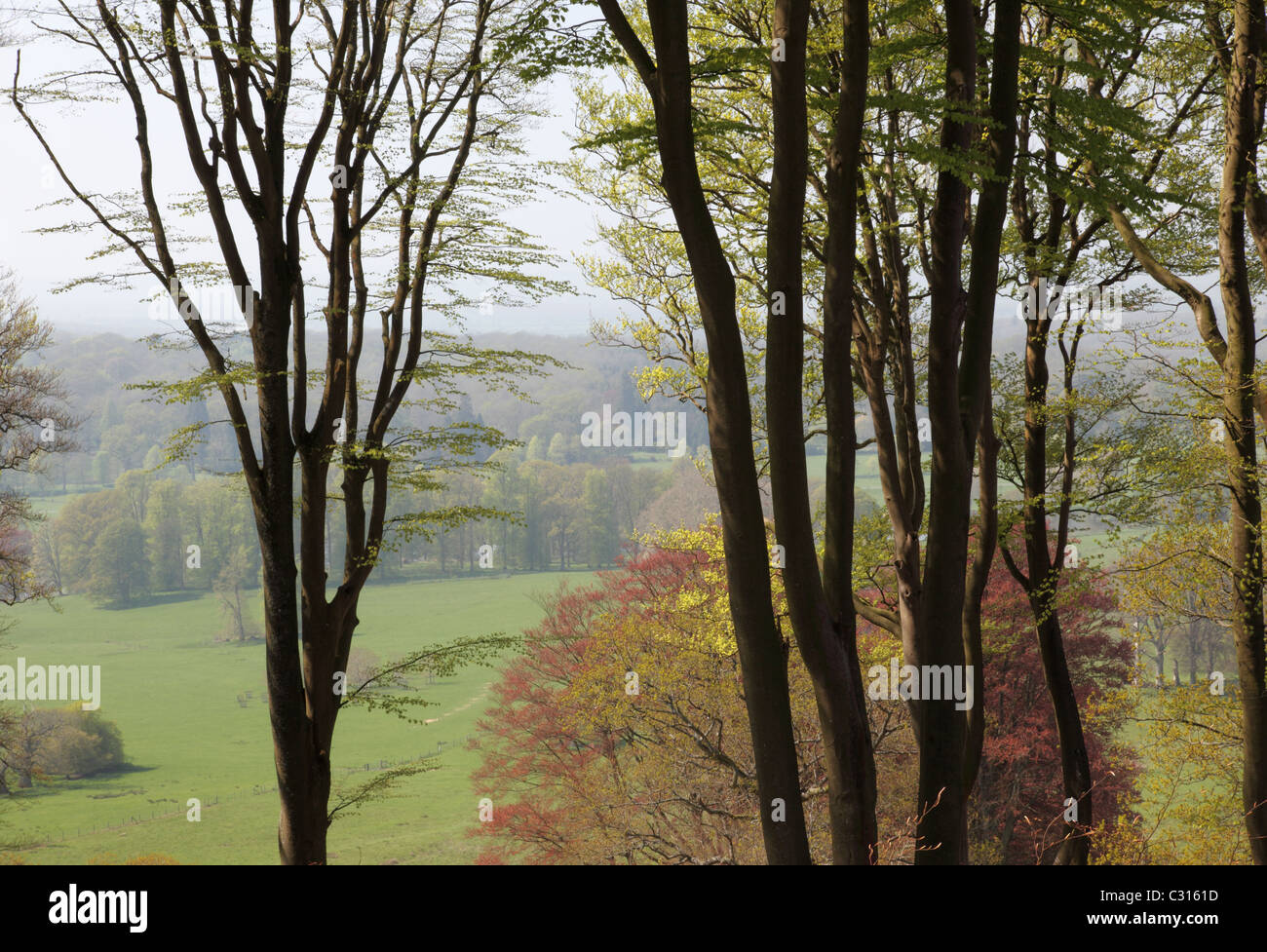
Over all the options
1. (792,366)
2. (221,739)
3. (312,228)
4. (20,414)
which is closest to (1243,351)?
(792,366)

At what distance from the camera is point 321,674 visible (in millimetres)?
7578

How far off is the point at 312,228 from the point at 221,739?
31.6 m

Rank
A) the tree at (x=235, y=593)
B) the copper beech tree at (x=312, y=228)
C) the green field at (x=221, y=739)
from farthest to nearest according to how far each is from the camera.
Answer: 1. the tree at (x=235, y=593)
2. the green field at (x=221, y=739)
3. the copper beech tree at (x=312, y=228)

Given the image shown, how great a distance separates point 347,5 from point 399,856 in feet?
74.2

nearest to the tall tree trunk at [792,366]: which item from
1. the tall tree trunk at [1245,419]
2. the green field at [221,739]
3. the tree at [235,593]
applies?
the tall tree trunk at [1245,419]

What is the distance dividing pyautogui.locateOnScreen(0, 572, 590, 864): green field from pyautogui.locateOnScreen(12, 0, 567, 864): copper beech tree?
14.6 metres

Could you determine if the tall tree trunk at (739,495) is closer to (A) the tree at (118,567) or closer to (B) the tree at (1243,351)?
(B) the tree at (1243,351)

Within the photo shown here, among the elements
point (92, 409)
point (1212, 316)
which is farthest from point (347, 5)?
point (92, 409)

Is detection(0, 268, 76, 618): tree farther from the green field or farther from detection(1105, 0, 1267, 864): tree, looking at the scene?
detection(1105, 0, 1267, 864): tree

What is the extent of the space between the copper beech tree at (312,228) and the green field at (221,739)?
14586 mm

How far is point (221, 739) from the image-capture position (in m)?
34.6

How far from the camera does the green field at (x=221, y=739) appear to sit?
1040 inches

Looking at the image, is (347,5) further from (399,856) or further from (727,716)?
(399,856)

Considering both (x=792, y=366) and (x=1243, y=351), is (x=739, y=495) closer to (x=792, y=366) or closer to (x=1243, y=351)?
(x=792, y=366)
